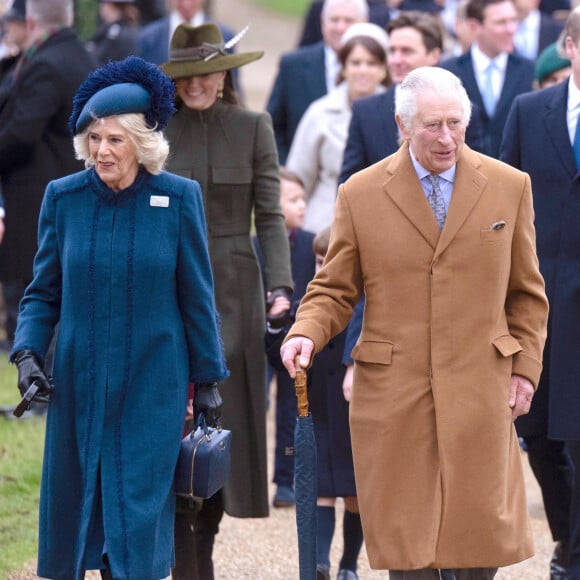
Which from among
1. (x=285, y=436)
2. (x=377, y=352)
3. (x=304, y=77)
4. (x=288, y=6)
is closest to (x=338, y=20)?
(x=304, y=77)

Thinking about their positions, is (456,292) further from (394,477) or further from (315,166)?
(315,166)

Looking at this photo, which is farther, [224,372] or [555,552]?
[555,552]

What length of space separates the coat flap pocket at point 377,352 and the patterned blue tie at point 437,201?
421 millimetres

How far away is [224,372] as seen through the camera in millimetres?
5383

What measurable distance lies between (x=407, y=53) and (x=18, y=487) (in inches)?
113

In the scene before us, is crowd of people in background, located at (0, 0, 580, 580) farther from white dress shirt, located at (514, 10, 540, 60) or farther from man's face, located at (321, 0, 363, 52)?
white dress shirt, located at (514, 10, 540, 60)

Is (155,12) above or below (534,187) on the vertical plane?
below

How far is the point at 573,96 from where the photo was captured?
6488 mm

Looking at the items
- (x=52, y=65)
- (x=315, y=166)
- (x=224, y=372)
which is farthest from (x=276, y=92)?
(x=224, y=372)

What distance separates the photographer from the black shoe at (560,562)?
665cm

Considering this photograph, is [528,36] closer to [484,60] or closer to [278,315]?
[484,60]

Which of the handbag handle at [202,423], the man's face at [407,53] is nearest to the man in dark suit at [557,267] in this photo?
Result: the man's face at [407,53]

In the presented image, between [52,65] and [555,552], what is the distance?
3731 mm

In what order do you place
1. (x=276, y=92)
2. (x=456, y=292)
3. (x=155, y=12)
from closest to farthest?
1. (x=456, y=292)
2. (x=276, y=92)
3. (x=155, y=12)
